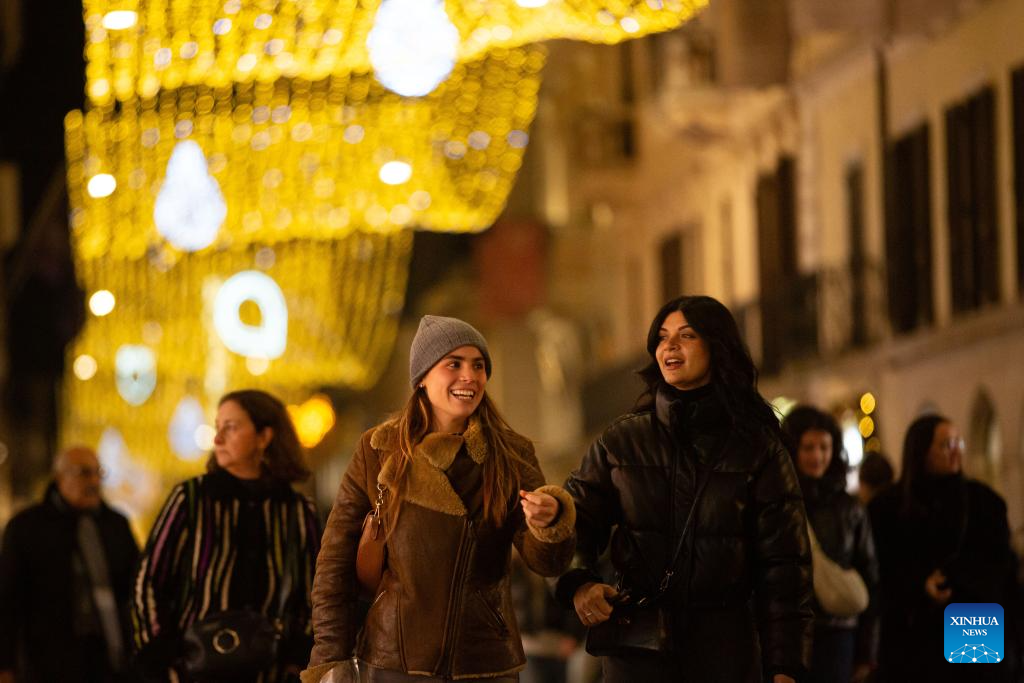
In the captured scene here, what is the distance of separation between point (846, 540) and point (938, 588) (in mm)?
493

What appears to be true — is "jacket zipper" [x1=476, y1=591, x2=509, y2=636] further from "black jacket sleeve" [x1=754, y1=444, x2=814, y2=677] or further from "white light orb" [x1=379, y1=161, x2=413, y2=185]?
"white light orb" [x1=379, y1=161, x2=413, y2=185]

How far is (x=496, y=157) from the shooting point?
22906 millimetres

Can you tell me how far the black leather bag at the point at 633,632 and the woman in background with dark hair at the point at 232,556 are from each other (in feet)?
6.19

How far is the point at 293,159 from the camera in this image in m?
20.3

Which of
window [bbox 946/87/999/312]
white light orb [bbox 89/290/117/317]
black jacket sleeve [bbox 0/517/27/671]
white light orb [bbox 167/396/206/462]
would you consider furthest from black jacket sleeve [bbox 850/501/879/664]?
white light orb [bbox 167/396/206/462]

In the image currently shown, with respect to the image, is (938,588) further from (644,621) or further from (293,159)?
(293,159)

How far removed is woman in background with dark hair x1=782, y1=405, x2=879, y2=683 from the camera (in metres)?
11.1

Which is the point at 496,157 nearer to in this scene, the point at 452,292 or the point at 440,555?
the point at 440,555

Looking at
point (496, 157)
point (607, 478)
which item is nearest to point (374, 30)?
point (607, 478)

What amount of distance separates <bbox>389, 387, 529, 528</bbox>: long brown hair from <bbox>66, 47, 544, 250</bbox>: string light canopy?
919 cm

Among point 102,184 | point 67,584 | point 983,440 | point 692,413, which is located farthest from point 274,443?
point 983,440

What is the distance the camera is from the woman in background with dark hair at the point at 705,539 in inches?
323

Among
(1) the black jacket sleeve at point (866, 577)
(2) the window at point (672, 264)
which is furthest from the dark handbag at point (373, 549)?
(2) the window at point (672, 264)

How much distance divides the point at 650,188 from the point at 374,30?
29655mm
